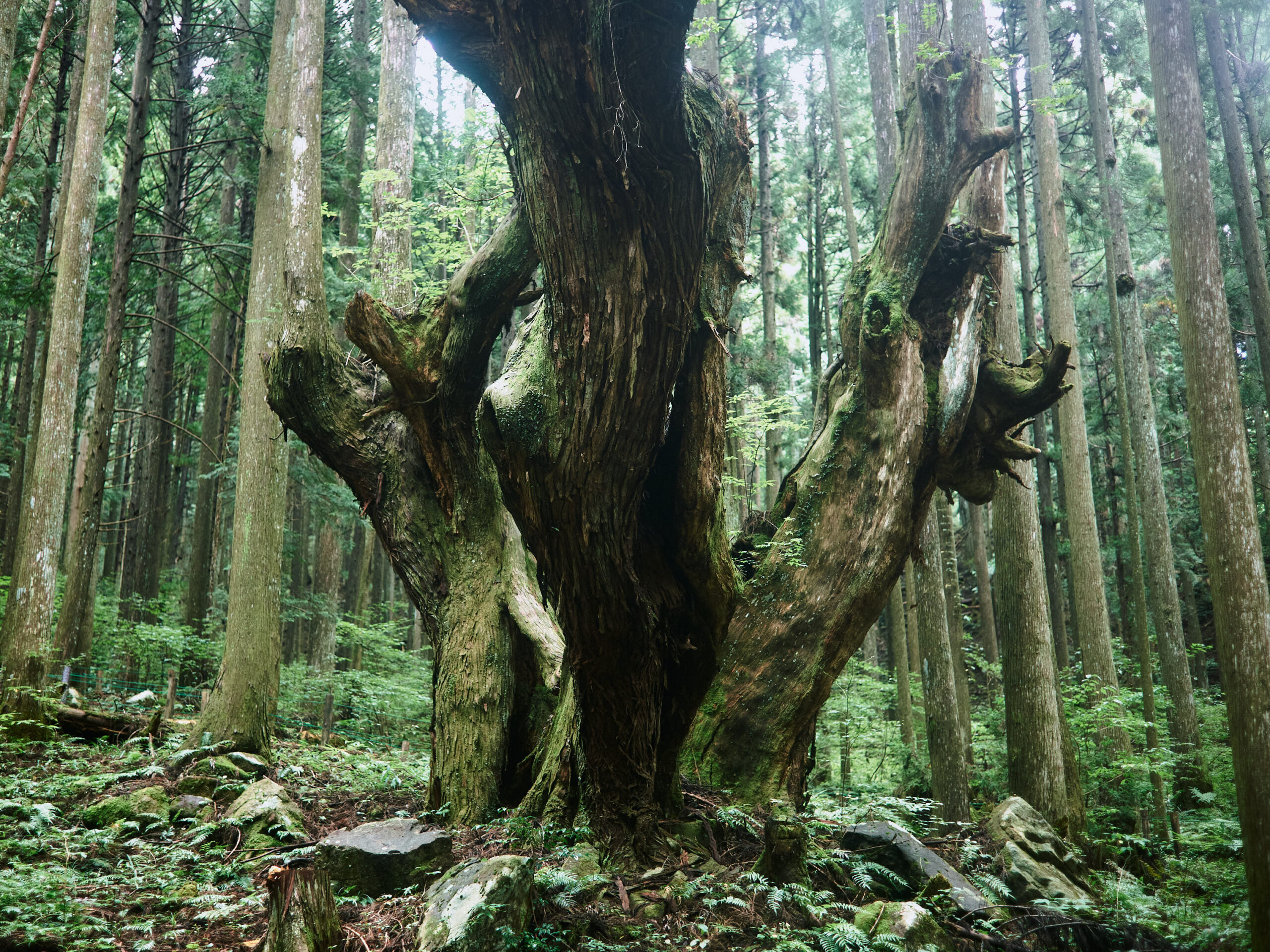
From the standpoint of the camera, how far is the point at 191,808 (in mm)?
5746

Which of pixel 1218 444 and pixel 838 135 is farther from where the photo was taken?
pixel 838 135

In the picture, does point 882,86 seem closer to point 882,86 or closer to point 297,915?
point 882,86

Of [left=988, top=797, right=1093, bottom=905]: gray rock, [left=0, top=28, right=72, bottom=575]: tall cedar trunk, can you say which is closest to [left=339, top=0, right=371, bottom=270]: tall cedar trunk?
[left=0, top=28, right=72, bottom=575]: tall cedar trunk

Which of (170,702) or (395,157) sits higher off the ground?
(395,157)

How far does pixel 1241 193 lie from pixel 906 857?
487 inches

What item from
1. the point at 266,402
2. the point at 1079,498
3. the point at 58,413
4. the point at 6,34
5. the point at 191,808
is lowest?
the point at 191,808

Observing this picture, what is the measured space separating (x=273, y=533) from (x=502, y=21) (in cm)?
610

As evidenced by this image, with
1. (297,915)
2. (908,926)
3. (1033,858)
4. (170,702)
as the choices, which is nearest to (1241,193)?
(1033,858)

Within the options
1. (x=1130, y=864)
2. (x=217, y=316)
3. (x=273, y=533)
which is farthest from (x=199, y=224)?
(x=1130, y=864)

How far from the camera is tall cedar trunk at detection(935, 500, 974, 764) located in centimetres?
1015

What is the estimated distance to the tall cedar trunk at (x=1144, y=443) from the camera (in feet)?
36.2

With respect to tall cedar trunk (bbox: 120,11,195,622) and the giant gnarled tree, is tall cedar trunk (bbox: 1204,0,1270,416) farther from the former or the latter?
tall cedar trunk (bbox: 120,11,195,622)

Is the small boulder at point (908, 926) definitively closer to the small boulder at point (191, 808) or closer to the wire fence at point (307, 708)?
the small boulder at point (191, 808)

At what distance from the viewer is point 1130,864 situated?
6832 millimetres
